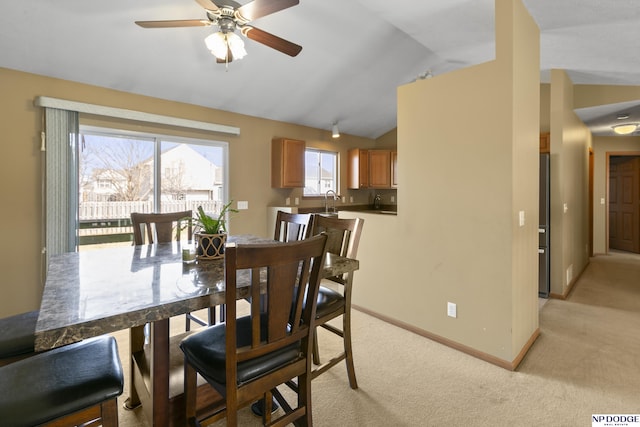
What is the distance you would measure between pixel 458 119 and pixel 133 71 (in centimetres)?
320

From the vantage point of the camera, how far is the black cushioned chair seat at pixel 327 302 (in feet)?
6.30

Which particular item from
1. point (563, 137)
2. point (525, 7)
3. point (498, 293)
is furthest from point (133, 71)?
point (563, 137)

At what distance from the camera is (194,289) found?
124 cm

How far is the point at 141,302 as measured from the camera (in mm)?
1090

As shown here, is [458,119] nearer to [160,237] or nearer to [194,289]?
[194,289]

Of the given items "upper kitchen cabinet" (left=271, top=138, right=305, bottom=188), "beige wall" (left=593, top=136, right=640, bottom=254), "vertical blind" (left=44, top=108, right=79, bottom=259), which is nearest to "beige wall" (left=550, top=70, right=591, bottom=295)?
"beige wall" (left=593, top=136, right=640, bottom=254)

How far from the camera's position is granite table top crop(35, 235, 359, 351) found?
3.07ft

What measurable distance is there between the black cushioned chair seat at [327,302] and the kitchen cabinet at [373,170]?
Answer: 431cm

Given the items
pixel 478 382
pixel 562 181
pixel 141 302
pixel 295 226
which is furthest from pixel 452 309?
pixel 562 181

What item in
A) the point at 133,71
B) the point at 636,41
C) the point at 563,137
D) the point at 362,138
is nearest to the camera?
the point at 636,41

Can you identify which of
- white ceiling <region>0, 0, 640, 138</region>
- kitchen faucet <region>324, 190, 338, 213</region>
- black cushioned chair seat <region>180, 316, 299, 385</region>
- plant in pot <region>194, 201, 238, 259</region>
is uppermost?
white ceiling <region>0, 0, 640, 138</region>

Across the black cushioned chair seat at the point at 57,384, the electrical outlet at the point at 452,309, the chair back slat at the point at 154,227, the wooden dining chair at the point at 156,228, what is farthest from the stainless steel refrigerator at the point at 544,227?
the black cushioned chair seat at the point at 57,384

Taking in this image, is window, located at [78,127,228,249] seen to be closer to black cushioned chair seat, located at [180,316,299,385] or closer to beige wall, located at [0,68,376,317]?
beige wall, located at [0,68,376,317]

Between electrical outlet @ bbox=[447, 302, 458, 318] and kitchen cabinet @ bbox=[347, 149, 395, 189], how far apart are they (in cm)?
380
